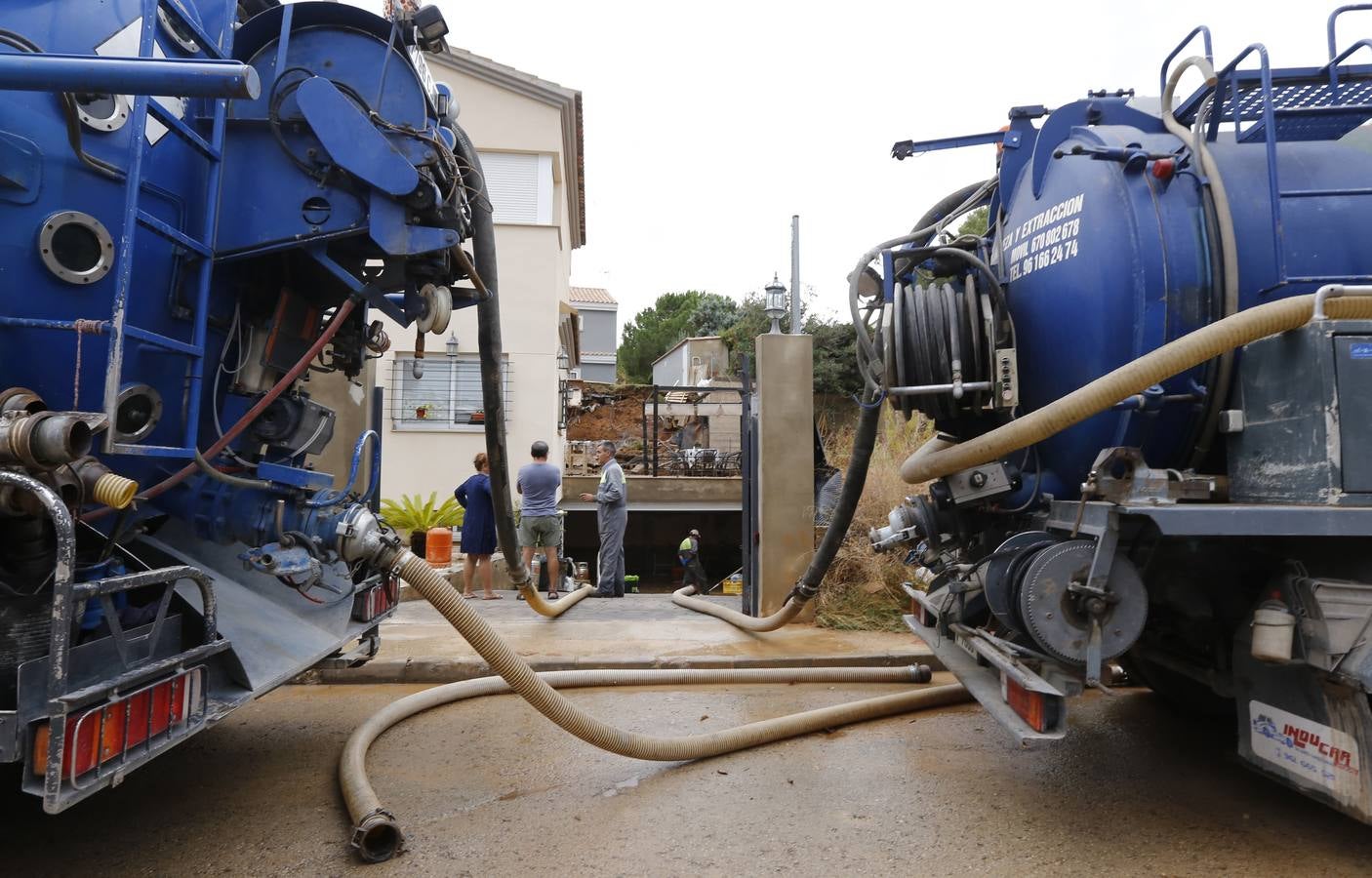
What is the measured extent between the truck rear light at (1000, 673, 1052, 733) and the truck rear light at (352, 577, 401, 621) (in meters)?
3.15

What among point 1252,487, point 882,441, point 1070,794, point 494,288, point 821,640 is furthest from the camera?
point 882,441

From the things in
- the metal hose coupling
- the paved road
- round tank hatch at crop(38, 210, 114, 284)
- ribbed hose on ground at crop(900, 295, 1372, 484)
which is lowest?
the paved road

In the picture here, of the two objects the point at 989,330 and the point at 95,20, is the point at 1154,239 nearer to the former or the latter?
the point at 989,330

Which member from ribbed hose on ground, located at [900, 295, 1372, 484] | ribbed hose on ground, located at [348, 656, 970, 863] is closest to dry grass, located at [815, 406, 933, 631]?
ribbed hose on ground, located at [348, 656, 970, 863]

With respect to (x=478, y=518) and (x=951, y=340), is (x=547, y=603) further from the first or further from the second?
(x=951, y=340)

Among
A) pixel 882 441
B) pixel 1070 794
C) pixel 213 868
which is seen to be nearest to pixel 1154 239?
pixel 1070 794

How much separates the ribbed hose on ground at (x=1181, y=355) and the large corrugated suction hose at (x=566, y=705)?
6.52 ft

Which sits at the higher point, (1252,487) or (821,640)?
(1252,487)

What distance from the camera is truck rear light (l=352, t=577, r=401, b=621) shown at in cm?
448

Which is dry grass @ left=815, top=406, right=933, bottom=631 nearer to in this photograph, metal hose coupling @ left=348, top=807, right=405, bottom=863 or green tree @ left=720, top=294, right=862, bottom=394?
metal hose coupling @ left=348, top=807, right=405, bottom=863

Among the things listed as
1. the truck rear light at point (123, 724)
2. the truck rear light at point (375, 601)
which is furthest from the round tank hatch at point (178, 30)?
the truck rear light at point (375, 601)

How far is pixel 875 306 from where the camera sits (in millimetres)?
4531

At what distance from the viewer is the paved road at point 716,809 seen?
3193 millimetres

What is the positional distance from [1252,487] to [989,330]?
50.0 inches
